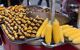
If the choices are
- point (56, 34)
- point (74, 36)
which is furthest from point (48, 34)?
point (74, 36)

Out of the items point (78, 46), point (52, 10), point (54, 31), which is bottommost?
point (78, 46)

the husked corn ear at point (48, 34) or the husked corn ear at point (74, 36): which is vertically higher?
the husked corn ear at point (48, 34)

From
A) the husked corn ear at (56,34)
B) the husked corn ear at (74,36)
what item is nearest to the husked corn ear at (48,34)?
the husked corn ear at (56,34)

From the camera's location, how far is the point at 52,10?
5.81ft

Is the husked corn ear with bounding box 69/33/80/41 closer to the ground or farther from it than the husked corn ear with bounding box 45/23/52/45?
closer to the ground

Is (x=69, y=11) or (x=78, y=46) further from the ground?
(x=69, y=11)

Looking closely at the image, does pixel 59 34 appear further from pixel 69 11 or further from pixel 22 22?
pixel 69 11

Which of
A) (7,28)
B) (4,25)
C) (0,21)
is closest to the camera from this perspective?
(7,28)

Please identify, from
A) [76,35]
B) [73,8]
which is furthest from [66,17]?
[76,35]

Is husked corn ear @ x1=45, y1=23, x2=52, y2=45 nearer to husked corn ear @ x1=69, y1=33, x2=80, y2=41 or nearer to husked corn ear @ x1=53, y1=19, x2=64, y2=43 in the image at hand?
husked corn ear @ x1=53, y1=19, x2=64, y2=43

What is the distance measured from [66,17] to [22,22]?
1.66ft

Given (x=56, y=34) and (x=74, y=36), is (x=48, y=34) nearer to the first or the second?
(x=56, y=34)

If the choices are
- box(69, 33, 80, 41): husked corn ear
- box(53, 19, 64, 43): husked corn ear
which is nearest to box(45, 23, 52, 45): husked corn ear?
box(53, 19, 64, 43): husked corn ear

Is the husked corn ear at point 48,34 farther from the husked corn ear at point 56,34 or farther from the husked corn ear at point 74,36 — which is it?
the husked corn ear at point 74,36
